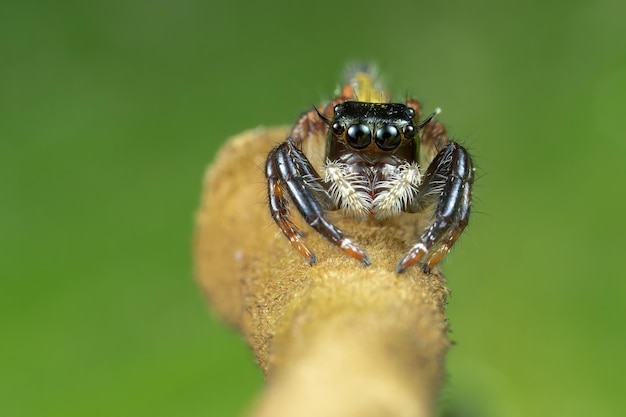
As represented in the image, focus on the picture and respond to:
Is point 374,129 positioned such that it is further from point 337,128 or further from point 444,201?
point 444,201

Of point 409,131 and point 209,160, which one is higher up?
point 209,160

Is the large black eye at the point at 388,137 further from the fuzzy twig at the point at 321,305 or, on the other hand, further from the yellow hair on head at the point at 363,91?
the yellow hair on head at the point at 363,91

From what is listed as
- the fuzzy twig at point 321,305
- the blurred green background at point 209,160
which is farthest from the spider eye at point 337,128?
the blurred green background at point 209,160

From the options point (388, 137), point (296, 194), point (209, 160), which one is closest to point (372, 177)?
point (388, 137)

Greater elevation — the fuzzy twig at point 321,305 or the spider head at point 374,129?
the spider head at point 374,129

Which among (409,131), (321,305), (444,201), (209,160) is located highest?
(209,160)

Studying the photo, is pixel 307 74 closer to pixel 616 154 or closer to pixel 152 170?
pixel 152 170

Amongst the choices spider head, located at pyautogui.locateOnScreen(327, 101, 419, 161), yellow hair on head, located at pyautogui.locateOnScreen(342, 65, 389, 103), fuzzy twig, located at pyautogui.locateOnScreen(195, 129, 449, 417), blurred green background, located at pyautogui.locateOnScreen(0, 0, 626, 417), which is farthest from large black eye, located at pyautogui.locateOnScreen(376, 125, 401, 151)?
blurred green background, located at pyautogui.locateOnScreen(0, 0, 626, 417)
